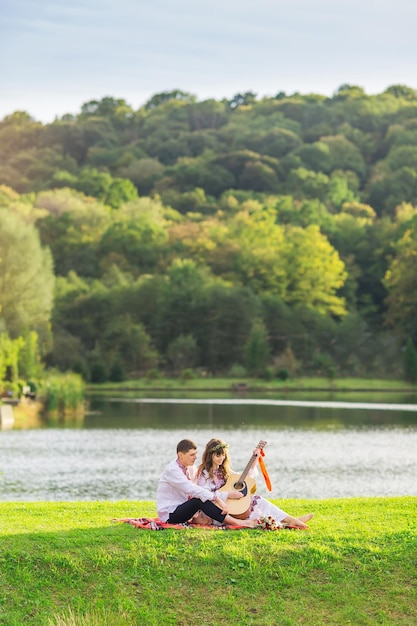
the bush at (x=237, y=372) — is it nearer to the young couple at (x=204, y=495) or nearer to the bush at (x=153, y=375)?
the bush at (x=153, y=375)

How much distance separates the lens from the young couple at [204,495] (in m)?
10.1

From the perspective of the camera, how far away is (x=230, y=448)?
86.7 feet

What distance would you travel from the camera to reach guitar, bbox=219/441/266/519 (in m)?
10.0

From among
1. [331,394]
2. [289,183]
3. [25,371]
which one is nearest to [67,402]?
[25,371]

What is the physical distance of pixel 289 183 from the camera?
101812 mm

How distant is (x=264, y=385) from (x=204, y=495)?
4801 cm

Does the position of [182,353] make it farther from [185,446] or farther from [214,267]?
[185,446]

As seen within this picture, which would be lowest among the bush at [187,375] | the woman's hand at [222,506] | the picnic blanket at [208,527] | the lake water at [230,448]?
the lake water at [230,448]

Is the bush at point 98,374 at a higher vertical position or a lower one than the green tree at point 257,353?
lower

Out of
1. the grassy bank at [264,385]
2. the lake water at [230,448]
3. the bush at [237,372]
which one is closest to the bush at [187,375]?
the grassy bank at [264,385]

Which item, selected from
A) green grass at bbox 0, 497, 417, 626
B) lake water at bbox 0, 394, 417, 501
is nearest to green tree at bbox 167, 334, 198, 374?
lake water at bbox 0, 394, 417, 501

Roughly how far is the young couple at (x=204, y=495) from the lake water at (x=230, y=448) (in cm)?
501

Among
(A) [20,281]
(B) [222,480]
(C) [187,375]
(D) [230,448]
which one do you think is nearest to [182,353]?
(C) [187,375]

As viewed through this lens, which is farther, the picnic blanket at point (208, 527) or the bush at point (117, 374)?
the bush at point (117, 374)
